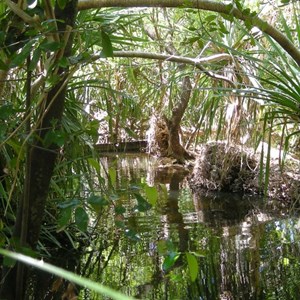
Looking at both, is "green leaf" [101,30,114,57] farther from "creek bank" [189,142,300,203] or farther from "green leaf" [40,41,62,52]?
"creek bank" [189,142,300,203]

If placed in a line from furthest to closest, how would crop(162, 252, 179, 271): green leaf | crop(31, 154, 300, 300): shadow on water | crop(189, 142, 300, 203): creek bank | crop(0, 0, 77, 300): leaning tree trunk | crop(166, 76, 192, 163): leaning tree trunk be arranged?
crop(166, 76, 192, 163): leaning tree trunk → crop(189, 142, 300, 203): creek bank → crop(31, 154, 300, 300): shadow on water → crop(0, 0, 77, 300): leaning tree trunk → crop(162, 252, 179, 271): green leaf

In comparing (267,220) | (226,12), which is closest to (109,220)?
(267,220)

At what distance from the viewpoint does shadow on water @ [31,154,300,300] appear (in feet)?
6.54

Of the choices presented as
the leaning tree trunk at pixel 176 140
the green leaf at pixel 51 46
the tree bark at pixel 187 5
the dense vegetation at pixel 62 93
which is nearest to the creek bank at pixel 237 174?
the dense vegetation at pixel 62 93

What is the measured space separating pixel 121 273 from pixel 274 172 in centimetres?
271

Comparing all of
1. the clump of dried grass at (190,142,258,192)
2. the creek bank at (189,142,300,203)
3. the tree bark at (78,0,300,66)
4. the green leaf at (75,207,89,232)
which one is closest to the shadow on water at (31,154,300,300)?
the green leaf at (75,207,89,232)

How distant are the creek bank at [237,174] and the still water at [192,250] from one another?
28cm

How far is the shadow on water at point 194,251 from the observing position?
78.5 inches

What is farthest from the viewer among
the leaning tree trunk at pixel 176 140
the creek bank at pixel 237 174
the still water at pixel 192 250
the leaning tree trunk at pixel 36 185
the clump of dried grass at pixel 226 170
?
the leaning tree trunk at pixel 176 140

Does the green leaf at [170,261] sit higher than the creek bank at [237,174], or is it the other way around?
the creek bank at [237,174]

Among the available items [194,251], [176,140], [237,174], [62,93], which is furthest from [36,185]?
[176,140]

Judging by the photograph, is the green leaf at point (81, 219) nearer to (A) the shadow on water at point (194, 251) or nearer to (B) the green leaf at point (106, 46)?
(A) the shadow on water at point (194, 251)

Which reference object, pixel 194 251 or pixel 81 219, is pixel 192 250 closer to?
pixel 194 251

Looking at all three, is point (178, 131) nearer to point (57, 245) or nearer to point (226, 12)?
point (57, 245)
